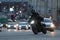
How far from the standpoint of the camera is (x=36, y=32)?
25500mm

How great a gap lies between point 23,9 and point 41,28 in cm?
11240

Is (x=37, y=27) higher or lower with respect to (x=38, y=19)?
lower

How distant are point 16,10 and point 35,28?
112m

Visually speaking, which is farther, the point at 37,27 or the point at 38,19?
the point at 37,27

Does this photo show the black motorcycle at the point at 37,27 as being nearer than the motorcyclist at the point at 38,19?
No

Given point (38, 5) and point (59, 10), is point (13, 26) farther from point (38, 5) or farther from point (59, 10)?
point (38, 5)

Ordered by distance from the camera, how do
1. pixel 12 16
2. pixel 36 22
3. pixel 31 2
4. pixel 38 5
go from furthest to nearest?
pixel 31 2, pixel 12 16, pixel 38 5, pixel 36 22

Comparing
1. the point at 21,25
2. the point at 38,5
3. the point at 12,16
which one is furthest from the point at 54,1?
the point at 12,16

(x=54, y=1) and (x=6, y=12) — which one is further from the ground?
(x=54, y=1)

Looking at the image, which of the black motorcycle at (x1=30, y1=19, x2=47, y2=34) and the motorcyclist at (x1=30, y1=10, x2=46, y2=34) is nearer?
the motorcyclist at (x1=30, y1=10, x2=46, y2=34)

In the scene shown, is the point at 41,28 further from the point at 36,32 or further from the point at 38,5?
the point at 38,5

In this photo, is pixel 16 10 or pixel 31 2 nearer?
pixel 31 2

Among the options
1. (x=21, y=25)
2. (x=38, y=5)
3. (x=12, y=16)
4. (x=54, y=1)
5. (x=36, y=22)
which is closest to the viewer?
(x=36, y=22)

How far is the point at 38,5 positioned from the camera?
108 m
